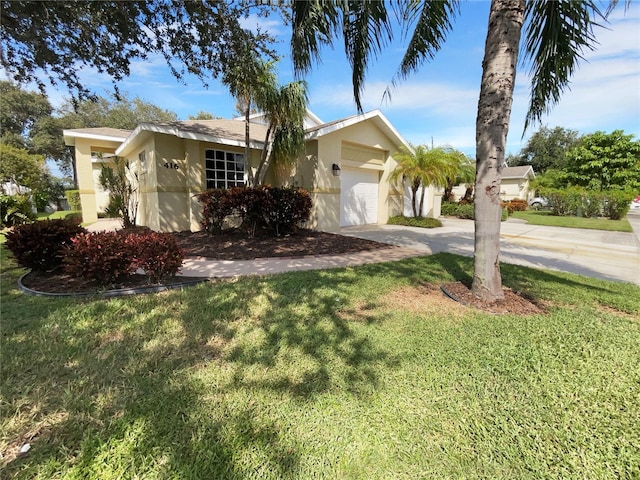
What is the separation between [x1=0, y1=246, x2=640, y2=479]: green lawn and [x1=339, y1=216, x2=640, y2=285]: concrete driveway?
2814 mm

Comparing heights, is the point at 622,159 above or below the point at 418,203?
above

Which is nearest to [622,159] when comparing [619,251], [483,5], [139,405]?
[619,251]

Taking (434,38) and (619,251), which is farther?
(619,251)

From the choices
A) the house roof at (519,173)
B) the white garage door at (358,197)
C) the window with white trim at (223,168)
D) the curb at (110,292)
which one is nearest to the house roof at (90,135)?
the window with white trim at (223,168)

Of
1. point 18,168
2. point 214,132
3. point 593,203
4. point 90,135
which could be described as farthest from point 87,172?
point 593,203

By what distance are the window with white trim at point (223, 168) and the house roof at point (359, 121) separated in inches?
123

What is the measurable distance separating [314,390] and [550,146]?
57.4 metres

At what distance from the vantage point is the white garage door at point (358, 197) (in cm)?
1225

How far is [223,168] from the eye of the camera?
10.7 metres

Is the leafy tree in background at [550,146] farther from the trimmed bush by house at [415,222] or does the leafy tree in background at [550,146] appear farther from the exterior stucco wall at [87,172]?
the exterior stucco wall at [87,172]

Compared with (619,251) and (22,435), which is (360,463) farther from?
(619,251)

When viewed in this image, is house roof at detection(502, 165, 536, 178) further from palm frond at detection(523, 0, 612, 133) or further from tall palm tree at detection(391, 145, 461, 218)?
palm frond at detection(523, 0, 612, 133)

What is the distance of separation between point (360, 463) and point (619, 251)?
10449 millimetres

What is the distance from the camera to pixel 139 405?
2061 millimetres
